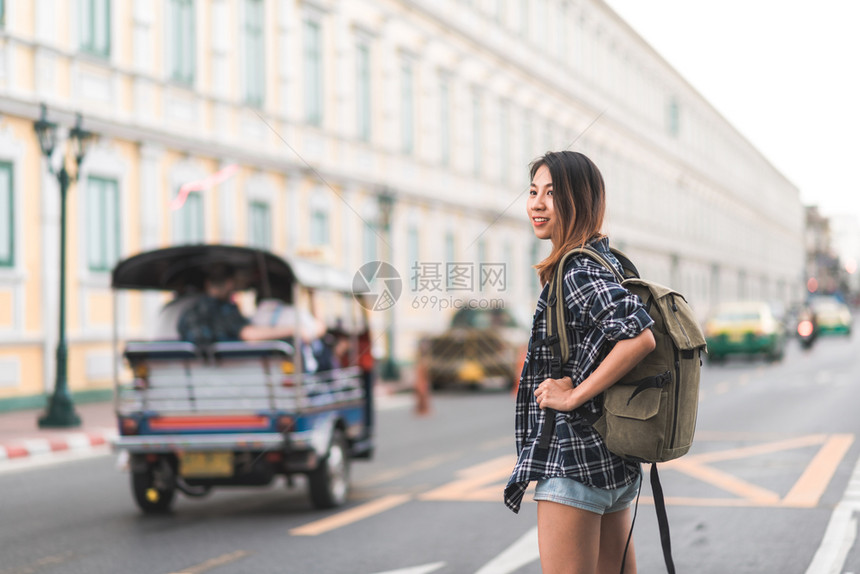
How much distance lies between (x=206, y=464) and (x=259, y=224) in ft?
60.2

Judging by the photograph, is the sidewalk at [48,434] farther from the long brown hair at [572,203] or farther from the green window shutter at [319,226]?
the green window shutter at [319,226]

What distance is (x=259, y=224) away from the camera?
26.7m

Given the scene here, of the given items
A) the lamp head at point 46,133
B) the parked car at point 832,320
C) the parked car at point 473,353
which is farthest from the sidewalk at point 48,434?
the parked car at point 832,320

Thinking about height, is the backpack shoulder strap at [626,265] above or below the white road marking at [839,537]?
above

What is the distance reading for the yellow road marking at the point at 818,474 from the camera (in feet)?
30.2

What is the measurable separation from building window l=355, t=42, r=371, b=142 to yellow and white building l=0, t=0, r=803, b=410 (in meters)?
0.07

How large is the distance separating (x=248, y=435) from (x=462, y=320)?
1674 cm

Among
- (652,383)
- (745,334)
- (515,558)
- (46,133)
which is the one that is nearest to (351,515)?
(515,558)

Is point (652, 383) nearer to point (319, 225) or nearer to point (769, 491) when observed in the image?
point (769, 491)

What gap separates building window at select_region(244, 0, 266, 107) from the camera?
25.2m

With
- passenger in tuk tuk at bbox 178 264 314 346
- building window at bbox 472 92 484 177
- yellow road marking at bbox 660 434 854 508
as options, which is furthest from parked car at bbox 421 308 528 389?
passenger in tuk tuk at bbox 178 264 314 346

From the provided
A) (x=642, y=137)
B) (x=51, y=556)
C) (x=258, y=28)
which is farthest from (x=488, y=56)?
(x=51, y=556)

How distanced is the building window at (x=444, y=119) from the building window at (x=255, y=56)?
→ 4688 millimetres

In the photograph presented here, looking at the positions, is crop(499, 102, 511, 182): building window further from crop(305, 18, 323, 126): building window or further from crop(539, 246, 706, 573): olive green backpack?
crop(539, 246, 706, 573): olive green backpack
